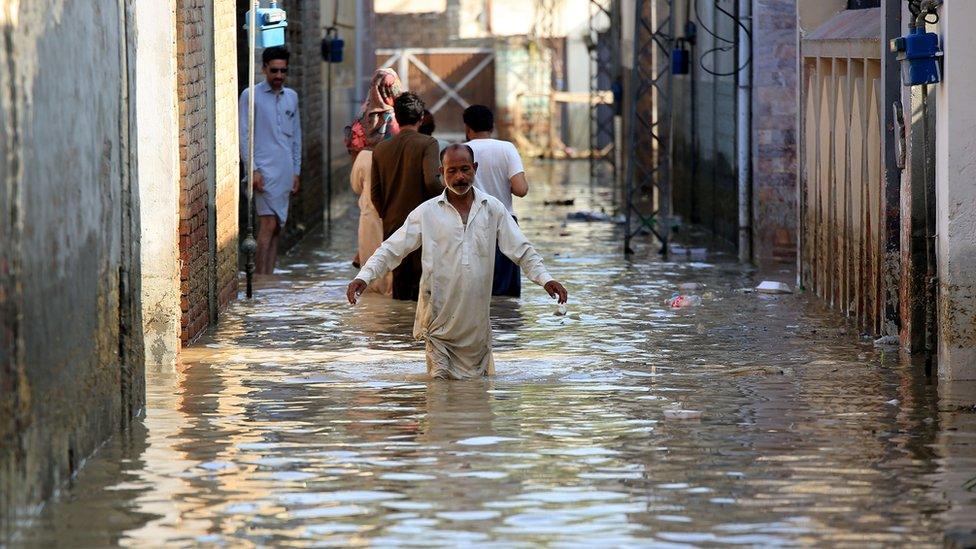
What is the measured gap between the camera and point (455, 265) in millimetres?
9578

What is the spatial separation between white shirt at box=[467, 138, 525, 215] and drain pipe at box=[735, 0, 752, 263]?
13.6 feet

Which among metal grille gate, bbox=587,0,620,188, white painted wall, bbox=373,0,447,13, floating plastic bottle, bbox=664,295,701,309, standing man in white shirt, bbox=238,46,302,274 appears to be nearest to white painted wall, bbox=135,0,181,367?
floating plastic bottle, bbox=664,295,701,309

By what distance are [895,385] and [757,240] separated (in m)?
7.09

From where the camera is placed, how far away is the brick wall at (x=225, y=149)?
12562 millimetres

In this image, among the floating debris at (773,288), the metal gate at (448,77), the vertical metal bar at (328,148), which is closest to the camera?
the floating debris at (773,288)

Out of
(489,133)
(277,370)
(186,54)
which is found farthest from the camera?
(489,133)

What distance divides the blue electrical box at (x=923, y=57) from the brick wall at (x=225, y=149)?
484 cm

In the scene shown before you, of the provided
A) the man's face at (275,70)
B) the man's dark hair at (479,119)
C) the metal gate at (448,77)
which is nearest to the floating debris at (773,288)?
A: the man's dark hair at (479,119)

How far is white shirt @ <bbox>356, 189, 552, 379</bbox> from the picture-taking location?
9.58 m

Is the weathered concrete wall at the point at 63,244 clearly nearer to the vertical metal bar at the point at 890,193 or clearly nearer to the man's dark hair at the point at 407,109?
the man's dark hair at the point at 407,109

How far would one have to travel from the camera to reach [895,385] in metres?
9.59

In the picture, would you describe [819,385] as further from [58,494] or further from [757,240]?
[757,240]

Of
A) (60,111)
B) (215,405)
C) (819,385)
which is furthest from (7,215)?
(819,385)

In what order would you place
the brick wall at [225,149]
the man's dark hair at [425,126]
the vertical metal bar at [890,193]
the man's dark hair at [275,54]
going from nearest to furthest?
the vertical metal bar at [890,193] → the brick wall at [225,149] → the man's dark hair at [425,126] → the man's dark hair at [275,54]
